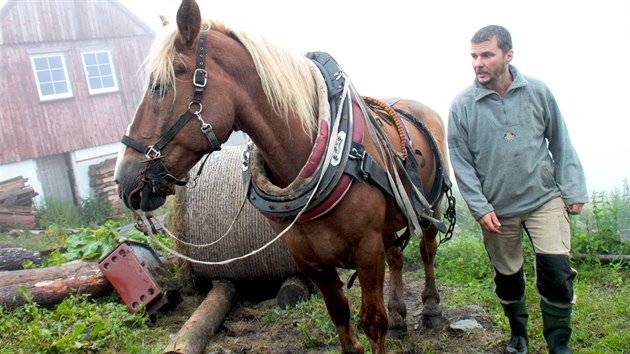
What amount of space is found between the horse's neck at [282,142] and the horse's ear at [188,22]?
1.46 ft

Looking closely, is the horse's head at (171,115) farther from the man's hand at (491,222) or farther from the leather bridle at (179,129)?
the man's hand at (491,222)

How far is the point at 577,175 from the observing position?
111 inches

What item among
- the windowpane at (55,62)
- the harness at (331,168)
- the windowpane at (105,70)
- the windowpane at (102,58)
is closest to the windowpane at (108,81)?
the windowpane at (105,70)

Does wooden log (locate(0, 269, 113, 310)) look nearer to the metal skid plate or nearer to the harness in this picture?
the metal skid plate

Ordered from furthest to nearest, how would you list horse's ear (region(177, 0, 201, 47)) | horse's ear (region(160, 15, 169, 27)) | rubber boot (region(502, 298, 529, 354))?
rubber boot (region(502, 298, 529, 354)) → horse's ear (region(160, 15, 169, 27)) → horse's ear (region(177, 0, 201, 47))

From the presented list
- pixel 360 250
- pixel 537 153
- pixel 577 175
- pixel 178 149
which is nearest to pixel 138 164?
pixel 178 149

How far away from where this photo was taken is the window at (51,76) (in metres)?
13.1

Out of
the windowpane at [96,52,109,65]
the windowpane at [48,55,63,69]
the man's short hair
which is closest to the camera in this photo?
the man's short hair

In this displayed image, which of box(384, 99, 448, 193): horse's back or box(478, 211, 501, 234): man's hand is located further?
box(384, 99, 448, 193): horse's back

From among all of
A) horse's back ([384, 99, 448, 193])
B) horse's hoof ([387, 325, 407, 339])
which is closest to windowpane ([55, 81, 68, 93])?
horse's back ([384, 99, 448, 193])

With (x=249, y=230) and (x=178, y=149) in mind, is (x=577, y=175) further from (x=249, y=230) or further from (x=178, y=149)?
(x=249, y=230)

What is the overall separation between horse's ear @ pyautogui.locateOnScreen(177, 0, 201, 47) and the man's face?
1.52 meters

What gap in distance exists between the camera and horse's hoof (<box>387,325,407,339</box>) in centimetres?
372

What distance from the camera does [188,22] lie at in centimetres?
211
